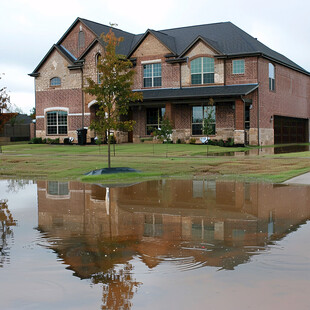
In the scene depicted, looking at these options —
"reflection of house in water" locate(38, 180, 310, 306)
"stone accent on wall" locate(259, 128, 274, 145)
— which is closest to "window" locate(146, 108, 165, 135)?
"stone accent on wall" locate(259, 128, 274, 145)

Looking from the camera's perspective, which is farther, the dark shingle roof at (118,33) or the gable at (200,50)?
the dark shingle roof at (118,33)

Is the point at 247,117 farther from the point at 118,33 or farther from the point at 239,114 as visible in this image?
the point at 118,33

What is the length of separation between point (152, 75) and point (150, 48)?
2401mm

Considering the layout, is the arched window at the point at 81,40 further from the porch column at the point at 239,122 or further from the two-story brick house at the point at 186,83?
the porch column at the point at 239,122

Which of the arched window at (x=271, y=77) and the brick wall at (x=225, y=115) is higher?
the arched window at (x=271, y=77)

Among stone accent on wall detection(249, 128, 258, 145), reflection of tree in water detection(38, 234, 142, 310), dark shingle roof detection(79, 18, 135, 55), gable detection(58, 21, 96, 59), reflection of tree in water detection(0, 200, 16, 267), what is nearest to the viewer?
reflection of tree in water detection(38, 234, 142, 310)

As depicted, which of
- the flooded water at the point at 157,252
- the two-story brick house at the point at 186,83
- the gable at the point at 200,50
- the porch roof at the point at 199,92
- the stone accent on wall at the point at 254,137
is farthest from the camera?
the gable at the point at 200,50

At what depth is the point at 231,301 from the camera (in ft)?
16.5

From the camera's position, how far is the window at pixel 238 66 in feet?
126

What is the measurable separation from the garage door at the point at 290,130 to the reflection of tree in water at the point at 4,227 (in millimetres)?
35913

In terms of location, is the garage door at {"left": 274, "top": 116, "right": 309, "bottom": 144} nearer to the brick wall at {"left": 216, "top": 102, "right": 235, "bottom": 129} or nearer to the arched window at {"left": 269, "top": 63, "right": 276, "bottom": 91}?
the arched window at {"left": 269, "top": 63, "right": 276, "bottom": 91}

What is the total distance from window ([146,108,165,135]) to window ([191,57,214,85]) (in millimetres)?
4219

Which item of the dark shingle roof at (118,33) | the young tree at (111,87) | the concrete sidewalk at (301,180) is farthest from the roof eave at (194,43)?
the concrete sidewalk at (301,180)

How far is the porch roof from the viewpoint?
120 ft
